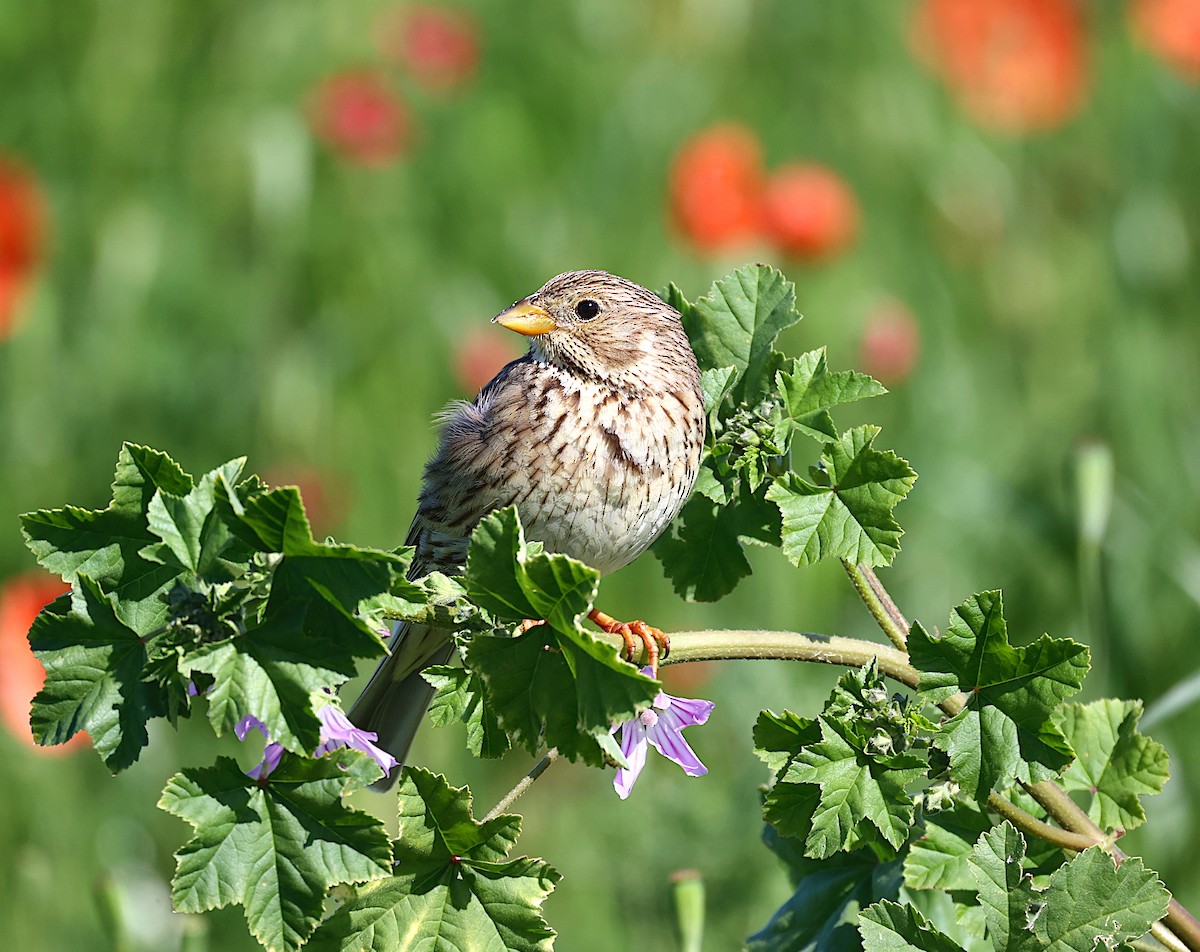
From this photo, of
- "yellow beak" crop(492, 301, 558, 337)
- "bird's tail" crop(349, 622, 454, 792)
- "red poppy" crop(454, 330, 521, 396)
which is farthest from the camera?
"red poppy" crop(454, 330, 521, 396)

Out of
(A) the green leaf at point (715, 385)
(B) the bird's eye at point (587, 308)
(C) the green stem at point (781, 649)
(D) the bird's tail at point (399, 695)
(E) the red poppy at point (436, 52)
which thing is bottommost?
(D) the bird's tail at point (399, 695)

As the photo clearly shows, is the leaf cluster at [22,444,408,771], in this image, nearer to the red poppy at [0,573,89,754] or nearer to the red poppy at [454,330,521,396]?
the red poppy at [0,573,89,754]

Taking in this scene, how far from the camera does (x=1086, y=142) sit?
653 centimetres

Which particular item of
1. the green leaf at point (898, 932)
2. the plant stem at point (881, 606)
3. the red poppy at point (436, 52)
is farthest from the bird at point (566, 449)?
the red poppy at point (436, 52)

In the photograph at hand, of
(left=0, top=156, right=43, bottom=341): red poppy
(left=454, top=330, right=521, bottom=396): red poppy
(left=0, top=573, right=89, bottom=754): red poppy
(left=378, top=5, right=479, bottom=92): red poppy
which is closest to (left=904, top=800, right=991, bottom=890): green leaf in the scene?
(left=0, top=573, right=89, bottom=754): red poppy

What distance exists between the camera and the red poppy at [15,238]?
4.63 m

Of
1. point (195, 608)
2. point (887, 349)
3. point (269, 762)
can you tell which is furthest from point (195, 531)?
point (887, 349)

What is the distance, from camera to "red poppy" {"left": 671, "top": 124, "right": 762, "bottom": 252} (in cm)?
461

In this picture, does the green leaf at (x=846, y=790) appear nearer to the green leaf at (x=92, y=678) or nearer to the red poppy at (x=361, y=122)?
the green leaf at (x=92, y=678)

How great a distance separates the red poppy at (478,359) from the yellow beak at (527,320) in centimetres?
141

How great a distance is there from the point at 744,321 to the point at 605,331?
104cm

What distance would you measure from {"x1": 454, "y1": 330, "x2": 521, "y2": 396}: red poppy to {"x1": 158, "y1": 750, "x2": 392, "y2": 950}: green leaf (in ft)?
9.75

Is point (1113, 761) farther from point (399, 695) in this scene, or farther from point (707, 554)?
point (399, 695)

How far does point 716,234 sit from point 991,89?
5.79 feet
